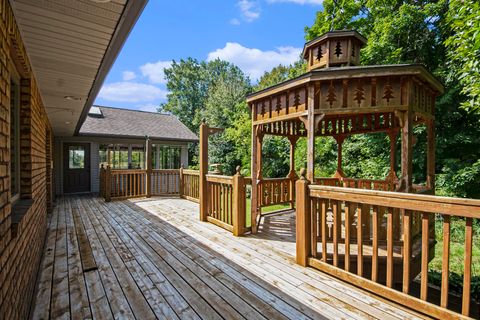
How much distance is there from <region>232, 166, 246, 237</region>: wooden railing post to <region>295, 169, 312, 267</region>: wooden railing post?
1.38m

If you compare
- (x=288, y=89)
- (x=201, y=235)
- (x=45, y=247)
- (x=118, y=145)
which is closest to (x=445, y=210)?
(x=288, y=89)

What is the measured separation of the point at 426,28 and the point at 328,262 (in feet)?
32.1

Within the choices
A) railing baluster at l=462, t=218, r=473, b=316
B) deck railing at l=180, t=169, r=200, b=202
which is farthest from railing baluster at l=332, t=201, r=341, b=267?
deck railing at l=180, t=169, r=200, b=202

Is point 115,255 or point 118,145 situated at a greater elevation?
point 118,145

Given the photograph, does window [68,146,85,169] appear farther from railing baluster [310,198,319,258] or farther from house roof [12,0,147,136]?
railing baluster [310,198,319,258]

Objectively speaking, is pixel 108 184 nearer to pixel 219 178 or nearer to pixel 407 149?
pixel 219 178

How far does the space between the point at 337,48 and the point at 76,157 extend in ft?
35.8

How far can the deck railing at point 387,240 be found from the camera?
1960 mm

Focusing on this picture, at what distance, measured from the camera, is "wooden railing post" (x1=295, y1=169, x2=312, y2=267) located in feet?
10.3

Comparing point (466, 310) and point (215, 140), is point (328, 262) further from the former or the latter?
point (215, 140)

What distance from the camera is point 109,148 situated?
10898mm

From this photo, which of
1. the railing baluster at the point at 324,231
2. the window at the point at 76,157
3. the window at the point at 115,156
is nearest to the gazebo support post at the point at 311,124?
the railing baluster at the point at 324,231

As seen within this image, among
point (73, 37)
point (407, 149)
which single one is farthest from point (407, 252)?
point (73, 37)

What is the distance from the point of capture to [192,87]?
3275 centimetres
